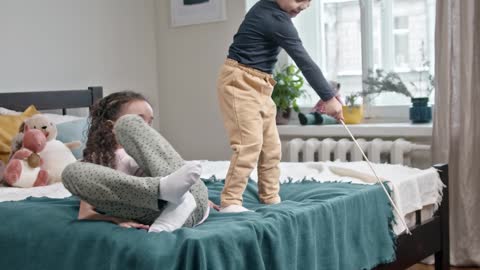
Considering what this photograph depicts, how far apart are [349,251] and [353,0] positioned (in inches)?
79.7

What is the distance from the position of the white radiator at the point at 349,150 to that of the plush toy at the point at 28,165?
4.41ft

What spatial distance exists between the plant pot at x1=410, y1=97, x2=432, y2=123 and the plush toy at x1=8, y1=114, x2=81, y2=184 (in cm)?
164

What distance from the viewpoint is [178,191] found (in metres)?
1.53

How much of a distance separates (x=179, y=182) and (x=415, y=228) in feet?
3.58

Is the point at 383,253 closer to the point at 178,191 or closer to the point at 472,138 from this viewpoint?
the point at 178,191

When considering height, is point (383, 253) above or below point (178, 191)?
below

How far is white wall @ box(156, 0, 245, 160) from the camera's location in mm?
3846

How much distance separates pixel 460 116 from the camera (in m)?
3.07

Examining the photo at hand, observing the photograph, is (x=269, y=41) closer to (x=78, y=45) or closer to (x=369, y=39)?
(x=369, y=39)

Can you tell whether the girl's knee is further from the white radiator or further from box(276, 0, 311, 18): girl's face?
the white radiator

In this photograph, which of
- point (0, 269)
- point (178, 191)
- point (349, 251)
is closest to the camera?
point (178, 191)

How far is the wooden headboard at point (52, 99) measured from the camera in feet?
10.4

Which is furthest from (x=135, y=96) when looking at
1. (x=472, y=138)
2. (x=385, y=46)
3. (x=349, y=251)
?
(x=385, y=46)

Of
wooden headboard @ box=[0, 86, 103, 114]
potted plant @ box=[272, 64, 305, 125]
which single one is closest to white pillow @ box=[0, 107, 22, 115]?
wooden headboard @ box=[0, 86, 103, 114]
